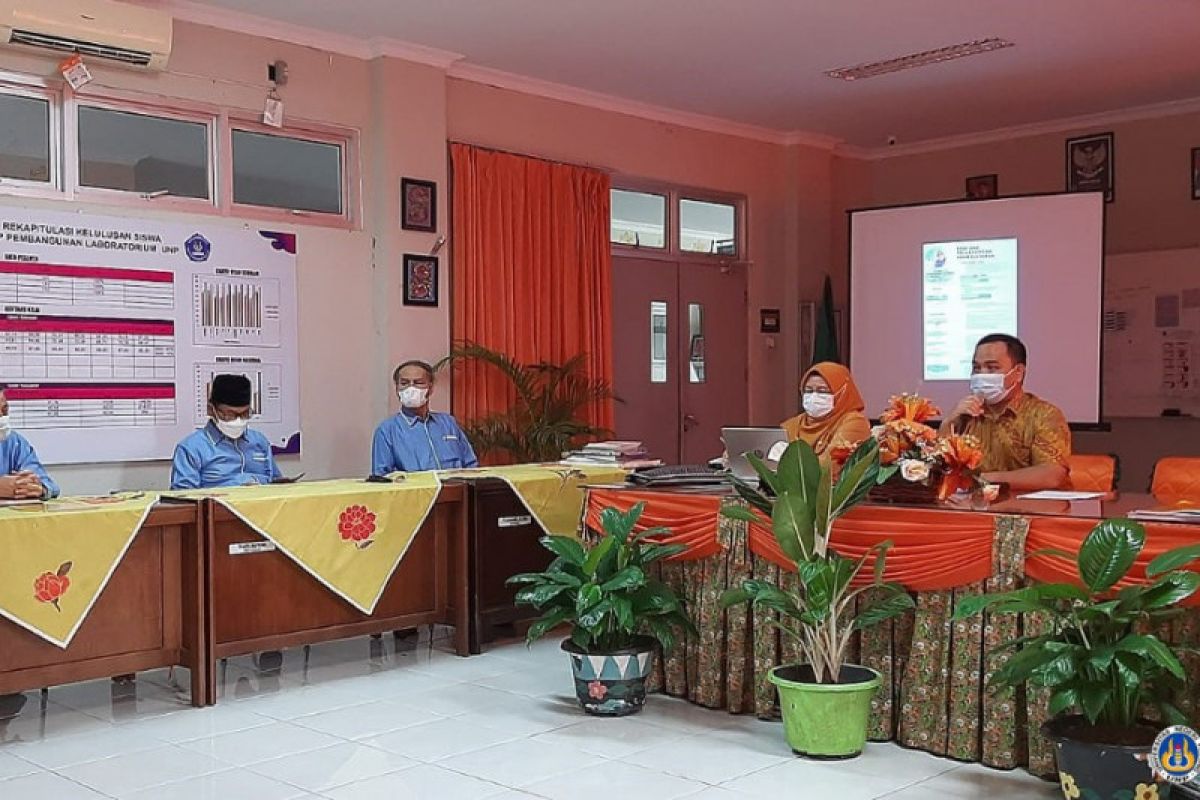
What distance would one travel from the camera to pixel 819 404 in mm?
4668

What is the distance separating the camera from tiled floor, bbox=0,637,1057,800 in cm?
Result: 354

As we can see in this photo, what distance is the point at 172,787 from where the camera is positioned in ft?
11.7

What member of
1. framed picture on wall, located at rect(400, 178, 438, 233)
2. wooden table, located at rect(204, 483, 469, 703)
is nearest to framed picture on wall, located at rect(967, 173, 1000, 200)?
framed picture on wall, located at rect(400, 178, 438, 233)

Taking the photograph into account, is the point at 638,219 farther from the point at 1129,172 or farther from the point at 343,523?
the point at 343,523

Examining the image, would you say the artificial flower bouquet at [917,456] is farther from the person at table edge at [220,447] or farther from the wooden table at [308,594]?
the person at table edge at [220,447]

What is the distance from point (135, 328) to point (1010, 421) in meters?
4.05

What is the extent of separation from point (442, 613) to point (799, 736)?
6.70 ft

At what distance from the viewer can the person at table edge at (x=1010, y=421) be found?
15.1 ft

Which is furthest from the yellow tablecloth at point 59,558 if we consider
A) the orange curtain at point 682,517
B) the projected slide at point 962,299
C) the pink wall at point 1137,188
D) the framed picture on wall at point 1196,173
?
the framed picture on wall at point 1196,173

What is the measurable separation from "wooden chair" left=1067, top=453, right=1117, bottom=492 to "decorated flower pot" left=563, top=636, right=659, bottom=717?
198 cm

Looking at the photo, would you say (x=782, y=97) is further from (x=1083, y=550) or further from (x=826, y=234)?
(x=1083, y=550)

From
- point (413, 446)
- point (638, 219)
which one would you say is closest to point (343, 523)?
point (413, 446)

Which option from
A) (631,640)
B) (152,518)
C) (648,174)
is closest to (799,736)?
(631,640)

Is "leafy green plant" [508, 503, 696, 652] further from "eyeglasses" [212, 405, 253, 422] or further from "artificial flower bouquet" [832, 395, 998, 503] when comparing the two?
"eyeglasses" [212, 405, 253, 422]
